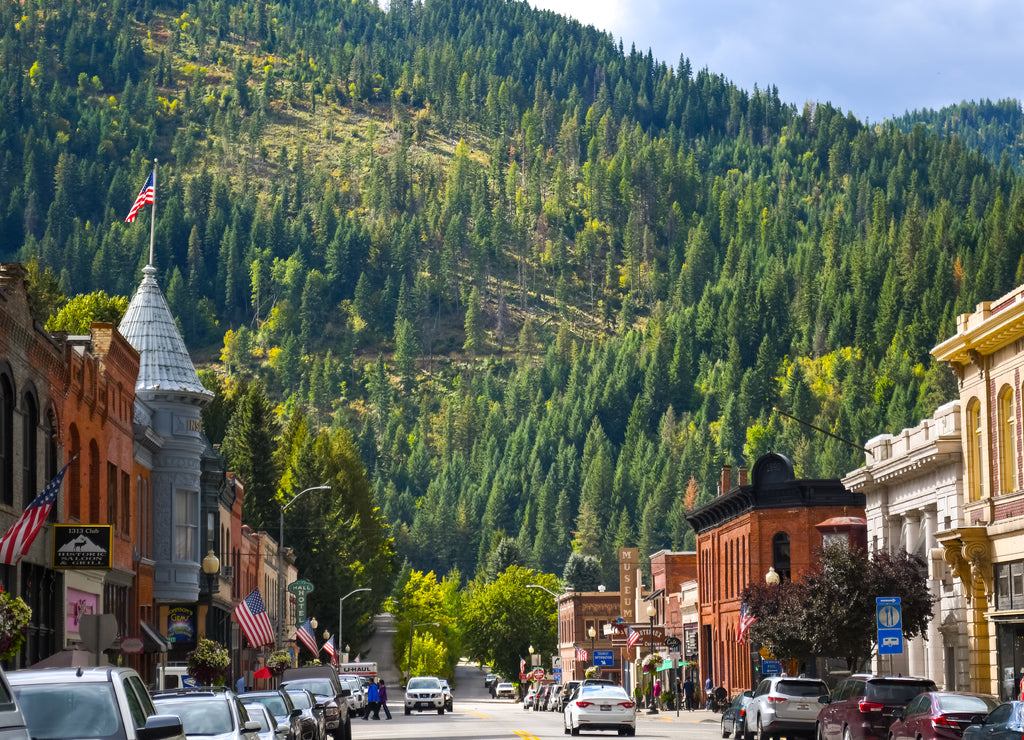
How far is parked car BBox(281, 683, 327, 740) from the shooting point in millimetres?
34688

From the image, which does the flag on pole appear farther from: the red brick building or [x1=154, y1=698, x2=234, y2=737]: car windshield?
[x1=154, y1=698, x2=234, y2=737]: car windshield

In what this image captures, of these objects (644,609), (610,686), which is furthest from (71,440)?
(644,609)

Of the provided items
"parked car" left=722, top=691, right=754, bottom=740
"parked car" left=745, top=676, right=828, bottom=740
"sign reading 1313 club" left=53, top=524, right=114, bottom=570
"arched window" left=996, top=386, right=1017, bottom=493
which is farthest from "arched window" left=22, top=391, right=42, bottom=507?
"arched window" left=996, top=386, right=1017, bottom=493

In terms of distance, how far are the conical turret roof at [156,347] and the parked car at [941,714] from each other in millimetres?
29975

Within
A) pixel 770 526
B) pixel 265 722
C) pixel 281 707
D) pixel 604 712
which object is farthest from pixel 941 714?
pixel 770 526

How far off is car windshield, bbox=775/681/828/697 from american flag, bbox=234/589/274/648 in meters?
18.0

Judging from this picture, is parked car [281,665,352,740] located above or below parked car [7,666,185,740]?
below

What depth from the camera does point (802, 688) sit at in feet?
137

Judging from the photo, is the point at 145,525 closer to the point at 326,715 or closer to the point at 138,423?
the point at 138,423

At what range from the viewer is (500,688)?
525 ft

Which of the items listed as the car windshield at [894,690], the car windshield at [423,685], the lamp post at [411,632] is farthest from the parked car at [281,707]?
the lamp post at [411,632]

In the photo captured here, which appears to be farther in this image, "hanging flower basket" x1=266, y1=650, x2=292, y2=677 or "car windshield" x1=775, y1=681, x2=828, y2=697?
"hanging flower basket" x1=266, y1=650, x2=292, y2=677

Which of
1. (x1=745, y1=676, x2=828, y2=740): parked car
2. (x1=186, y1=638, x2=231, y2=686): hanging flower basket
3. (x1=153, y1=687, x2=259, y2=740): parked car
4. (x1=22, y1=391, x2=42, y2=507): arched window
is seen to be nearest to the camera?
(x1=153, y1=687, x2=259, y2=740): parked car

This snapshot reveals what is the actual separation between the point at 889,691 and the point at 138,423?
85.4 feet
